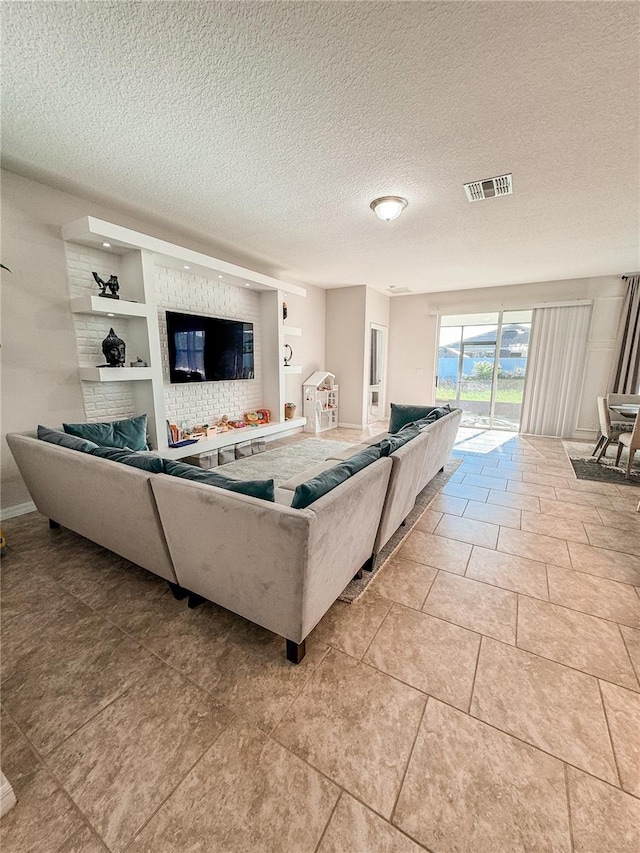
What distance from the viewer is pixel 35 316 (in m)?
2.91

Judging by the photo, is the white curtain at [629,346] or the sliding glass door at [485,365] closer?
the white curtain at [629,346]

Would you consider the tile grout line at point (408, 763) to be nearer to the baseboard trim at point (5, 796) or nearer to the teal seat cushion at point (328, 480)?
the teal seat cushion at point (328, 480)

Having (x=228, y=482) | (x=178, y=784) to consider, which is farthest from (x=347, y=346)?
(x=178, y=784)

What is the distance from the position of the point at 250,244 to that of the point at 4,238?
7.71ft

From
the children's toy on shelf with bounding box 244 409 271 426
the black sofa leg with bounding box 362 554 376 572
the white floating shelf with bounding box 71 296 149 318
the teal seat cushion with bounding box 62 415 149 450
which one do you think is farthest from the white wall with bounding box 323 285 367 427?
the black sofa leg with bounding box 362 554 376 572

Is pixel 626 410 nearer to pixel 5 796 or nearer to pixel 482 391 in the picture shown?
pixel 482 391

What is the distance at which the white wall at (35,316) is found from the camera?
9.05 ft

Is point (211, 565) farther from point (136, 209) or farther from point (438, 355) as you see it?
point (438, 355)

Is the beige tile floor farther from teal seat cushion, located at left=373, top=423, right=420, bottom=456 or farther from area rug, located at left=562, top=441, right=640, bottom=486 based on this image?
area rug, located at left=562, top=441, right=640, bottom=486

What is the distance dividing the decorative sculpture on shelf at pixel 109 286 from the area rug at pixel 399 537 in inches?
132

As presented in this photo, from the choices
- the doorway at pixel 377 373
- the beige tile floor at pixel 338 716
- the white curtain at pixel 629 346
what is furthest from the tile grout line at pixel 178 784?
the white curtain at pixel 629 346

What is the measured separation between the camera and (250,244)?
4188 millimetres

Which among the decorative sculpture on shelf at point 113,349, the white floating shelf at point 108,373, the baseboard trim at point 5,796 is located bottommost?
the baseboard trim at point 5,796

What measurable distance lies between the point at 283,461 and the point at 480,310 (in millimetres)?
4768
